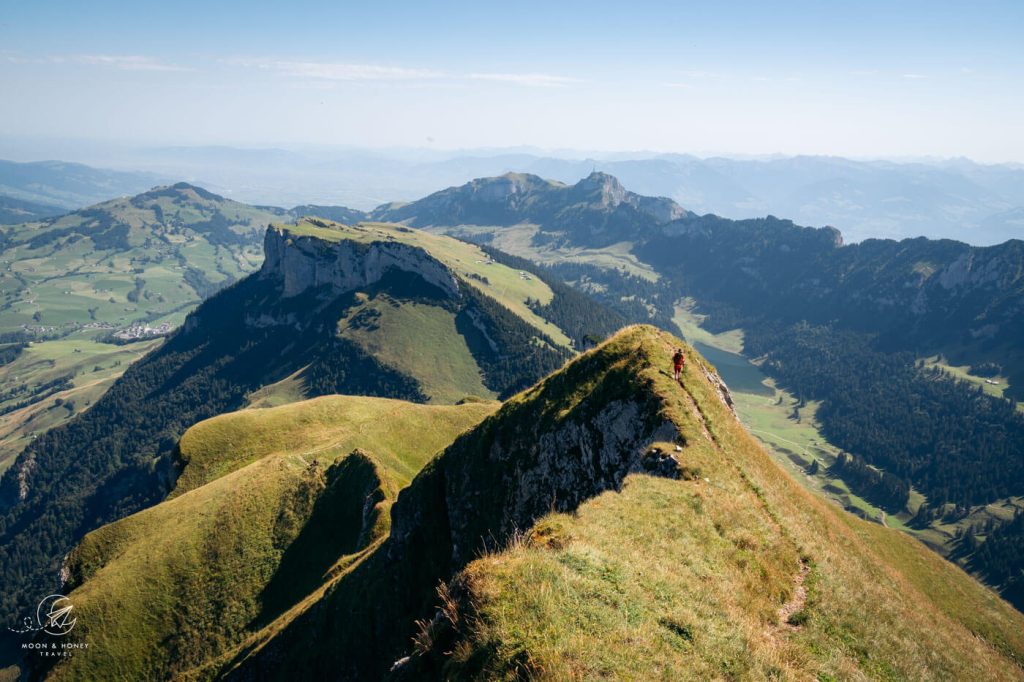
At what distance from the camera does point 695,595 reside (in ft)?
63.4

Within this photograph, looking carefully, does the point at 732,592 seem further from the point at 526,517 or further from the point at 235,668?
the point at 235,668

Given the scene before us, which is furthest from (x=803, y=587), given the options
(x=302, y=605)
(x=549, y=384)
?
(x=302, y=605)

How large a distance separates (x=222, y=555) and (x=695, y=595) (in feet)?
293

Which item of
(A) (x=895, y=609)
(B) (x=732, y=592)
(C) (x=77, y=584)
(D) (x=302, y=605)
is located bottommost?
(C) (x=77, y=584)

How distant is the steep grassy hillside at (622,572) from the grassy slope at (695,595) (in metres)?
0.08

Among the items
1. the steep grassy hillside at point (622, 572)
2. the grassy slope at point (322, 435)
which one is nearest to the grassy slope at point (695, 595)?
the steep grassy hillside at point (622, 572)

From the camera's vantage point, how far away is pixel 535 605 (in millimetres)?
16219

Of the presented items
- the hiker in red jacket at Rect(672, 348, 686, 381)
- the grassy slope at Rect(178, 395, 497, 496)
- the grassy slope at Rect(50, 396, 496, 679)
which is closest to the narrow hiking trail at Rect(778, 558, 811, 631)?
the hiker in red jacket at Rect(672, 348, 686, 381)

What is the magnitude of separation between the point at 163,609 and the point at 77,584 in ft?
75.5

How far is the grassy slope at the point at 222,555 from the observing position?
243ft

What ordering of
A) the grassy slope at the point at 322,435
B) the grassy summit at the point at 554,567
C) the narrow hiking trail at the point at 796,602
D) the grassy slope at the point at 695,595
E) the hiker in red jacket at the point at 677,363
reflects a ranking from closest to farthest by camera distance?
1. the grassy slope at the point at 695,595
2. the grassy summit at the point at 554,567
3. the narrow hiking trail at the point at 796,602
4. the hiker in red jacket at the point at 677,363
5. the grassy slope at the point at 322,435

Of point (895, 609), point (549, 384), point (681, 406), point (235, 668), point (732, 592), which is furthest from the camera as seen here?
point (235, 668)

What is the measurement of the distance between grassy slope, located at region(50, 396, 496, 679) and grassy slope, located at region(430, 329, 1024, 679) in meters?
54.1

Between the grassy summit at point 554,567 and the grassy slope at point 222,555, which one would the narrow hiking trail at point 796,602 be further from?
the grassy slope at point 222,555
